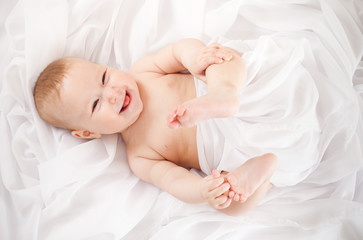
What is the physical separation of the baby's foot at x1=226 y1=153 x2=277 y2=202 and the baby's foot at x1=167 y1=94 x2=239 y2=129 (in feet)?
0.70

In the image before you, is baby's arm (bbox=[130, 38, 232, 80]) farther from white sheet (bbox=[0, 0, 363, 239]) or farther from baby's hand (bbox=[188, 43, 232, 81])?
white sheet (bbox=[0, 0, 363, 239])

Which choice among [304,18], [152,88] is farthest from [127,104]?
[304,18]

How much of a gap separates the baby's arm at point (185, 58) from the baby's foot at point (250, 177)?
0.38 metres

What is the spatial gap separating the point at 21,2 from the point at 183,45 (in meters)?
0.75

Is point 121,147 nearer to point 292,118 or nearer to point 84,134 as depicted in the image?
point 84,134

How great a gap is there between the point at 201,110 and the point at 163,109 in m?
0.47

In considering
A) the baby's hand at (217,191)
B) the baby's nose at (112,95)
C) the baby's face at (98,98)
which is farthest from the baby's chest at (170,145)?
the baby's hand at (217,191)

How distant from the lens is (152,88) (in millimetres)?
1609

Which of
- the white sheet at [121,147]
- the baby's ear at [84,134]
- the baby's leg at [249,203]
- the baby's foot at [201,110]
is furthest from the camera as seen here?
the baby's ear at [84,134]

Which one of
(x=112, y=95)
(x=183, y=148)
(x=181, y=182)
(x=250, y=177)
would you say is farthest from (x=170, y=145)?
(x=250, y=177)

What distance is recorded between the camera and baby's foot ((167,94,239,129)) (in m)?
1.13

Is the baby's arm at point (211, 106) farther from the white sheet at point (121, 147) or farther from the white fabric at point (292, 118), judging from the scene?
the white sheet at point (121, 147)

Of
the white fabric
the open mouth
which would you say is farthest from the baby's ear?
the white fabric

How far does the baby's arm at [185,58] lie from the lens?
1.37 meters
